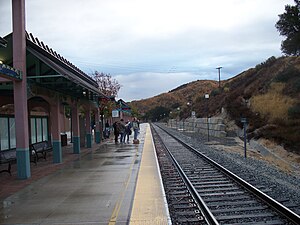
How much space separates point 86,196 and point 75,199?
342mm

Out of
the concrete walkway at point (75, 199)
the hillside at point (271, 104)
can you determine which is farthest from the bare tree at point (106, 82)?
the concrete walkway at point (75, 199)

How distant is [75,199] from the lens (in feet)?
27.1

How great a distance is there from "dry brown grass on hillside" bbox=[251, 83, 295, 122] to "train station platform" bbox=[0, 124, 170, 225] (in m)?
23.9

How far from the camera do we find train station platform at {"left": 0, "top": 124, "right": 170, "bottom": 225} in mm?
6734

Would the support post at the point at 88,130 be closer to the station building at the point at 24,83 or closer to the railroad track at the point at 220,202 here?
the station building at the point at 24,83

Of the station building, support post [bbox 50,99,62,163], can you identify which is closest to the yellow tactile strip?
the station building

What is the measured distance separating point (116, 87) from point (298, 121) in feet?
80.7

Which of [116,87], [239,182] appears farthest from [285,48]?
[239,182]

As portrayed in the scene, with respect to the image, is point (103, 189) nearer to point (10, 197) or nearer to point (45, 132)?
point (10, 197)

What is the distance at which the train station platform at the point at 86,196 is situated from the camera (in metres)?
6.73

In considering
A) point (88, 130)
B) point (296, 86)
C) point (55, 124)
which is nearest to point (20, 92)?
point (55, 124)

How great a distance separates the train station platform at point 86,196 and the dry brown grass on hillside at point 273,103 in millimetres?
23906

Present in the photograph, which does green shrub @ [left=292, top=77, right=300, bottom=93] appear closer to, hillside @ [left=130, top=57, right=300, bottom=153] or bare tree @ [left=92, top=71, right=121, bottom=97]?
hillside @ [left=130, top=57, right=300, bottom=153]

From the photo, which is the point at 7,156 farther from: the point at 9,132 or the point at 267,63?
the point at 267,63
